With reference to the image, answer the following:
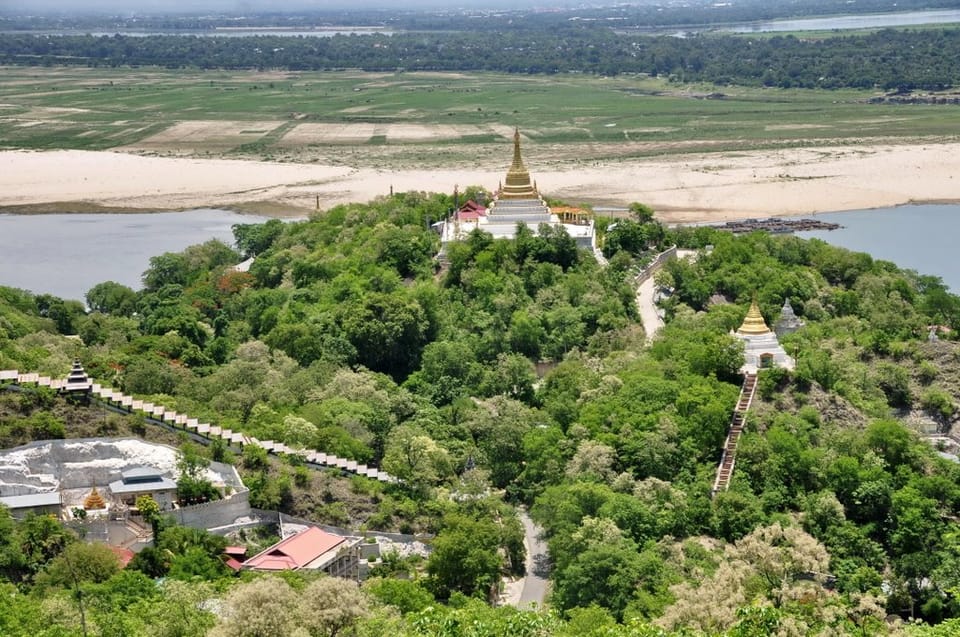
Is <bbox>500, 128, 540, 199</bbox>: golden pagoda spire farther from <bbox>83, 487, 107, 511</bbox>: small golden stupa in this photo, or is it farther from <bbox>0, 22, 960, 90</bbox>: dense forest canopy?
<bbox>0, 22, 960, 90</bbox>: dense forest canopy

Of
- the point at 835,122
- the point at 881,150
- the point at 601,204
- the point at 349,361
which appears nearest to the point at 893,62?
the point at 835,122

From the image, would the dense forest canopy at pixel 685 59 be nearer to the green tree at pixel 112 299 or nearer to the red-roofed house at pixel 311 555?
the green tree at pixel 112 299

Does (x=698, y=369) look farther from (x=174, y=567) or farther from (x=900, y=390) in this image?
(x=174, y=567)

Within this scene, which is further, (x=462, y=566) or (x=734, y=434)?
(x=734, y=434)

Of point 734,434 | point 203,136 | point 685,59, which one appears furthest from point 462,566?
point 685,59

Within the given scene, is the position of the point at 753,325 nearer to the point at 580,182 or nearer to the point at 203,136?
the point at 580,182

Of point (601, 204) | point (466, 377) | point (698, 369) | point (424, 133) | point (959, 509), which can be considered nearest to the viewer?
point (959, 509)

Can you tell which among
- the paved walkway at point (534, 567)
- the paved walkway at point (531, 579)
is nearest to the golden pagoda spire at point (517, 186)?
the paved walkway at point (534, 567)
